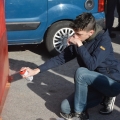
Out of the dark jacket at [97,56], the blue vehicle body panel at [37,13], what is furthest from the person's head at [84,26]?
the blue vehicle body panel at [37,13]

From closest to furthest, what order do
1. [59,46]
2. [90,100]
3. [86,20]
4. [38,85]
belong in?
[86,20] < [90,100] < [38,85] < [59,46]

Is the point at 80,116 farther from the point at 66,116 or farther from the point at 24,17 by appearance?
the point at 24,17

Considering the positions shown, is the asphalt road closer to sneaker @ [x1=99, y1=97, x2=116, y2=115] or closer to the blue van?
sneaker @ [x1=99, y1=97, x2=116, y2=115]

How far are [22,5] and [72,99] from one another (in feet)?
6.84

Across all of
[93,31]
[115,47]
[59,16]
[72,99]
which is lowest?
[115,47]

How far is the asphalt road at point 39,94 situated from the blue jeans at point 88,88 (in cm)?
24

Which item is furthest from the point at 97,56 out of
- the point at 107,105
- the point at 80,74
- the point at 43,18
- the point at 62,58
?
the point at 43,18

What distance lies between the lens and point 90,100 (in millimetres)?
3971

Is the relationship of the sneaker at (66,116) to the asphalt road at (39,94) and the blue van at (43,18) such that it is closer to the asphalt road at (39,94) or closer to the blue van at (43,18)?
the asphalt road at (39,94)

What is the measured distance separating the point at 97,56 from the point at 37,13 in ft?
7.21

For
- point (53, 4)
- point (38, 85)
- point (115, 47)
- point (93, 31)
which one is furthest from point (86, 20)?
point (115, 47)

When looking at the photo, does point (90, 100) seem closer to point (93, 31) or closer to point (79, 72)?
point (79, 72)

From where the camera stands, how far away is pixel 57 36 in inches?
230

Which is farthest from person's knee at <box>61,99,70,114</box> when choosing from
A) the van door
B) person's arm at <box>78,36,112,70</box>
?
the van door
